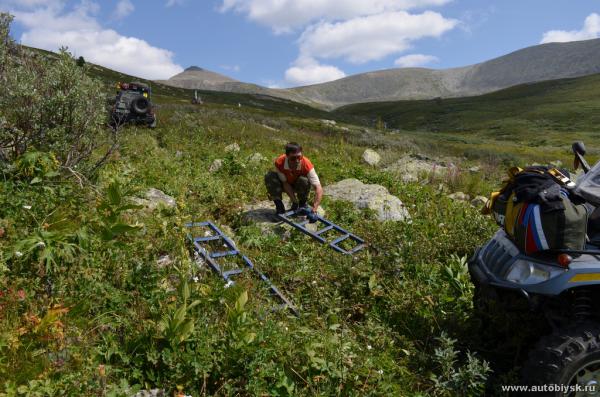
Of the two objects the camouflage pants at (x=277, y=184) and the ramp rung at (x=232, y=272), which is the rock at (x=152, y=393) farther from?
the camouflage pants at (x=277, y=184)

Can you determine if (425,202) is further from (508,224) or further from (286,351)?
(286,351)

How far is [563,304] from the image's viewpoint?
11.3 ft

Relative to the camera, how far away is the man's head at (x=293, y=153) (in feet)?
25.0

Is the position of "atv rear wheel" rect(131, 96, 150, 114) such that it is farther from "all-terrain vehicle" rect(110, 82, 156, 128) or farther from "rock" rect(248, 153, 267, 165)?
"rock" rect(248, 153, 267, 165)

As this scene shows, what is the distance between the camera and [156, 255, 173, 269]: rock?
498 cm

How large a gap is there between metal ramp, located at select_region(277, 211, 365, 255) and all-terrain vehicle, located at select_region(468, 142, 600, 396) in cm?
291

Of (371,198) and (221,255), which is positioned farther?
(371,198)

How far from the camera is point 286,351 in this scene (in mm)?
3656

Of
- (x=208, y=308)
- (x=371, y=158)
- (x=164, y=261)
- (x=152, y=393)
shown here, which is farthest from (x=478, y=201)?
(x=152, y=393)

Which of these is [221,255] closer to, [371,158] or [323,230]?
[323,230]

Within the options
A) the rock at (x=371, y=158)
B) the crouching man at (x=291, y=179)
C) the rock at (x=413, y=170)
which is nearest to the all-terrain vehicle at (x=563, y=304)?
the crouching man at (x=291, y=179)

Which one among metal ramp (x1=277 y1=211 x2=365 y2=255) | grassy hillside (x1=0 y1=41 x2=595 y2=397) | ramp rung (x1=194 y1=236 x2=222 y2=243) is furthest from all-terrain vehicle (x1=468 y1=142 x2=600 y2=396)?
ramp rung (x1=194 y1=236 x2=222 y2=243)

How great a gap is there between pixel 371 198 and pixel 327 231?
1.61 metres

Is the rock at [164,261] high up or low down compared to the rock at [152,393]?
up
